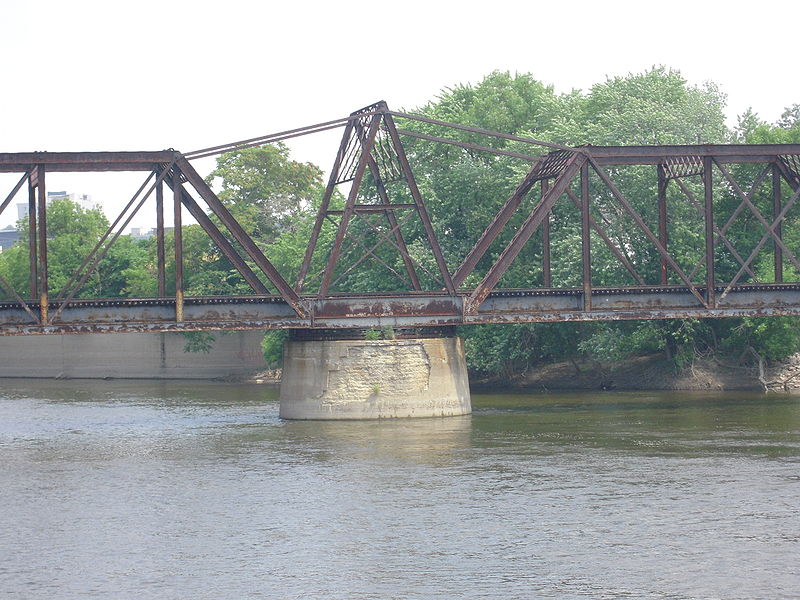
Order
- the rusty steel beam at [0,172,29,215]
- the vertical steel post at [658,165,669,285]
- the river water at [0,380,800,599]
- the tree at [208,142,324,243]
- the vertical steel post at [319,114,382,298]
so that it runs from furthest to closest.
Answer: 1. the tree at [208,142,324,243]
2. the vertical steel post at [658,165,669,285]
3. the vertical steel post at [319,114,382,298]
4. the rusty steel beam at [0,172,29,215]
5. the river water at [0,380,800,599]

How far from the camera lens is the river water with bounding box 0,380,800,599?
22.5 meters

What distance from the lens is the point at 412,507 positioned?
28906mm

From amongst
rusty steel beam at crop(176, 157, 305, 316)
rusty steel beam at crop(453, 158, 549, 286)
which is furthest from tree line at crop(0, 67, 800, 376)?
rusty steel beam at crop(176, 157, 305, 316)

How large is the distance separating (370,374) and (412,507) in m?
14.8

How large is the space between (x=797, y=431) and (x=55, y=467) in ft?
70.1

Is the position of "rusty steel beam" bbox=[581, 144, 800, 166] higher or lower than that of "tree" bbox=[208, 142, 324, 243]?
lower

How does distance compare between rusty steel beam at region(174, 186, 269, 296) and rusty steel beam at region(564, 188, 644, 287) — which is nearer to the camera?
rusty steel beam at region(174, 186, 269, 296)

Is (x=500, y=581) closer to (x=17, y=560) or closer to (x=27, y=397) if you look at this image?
(x=17, y=560)

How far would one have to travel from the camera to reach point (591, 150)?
145ft

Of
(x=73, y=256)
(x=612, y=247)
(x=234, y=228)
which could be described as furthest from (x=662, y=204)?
(x=73, y=256)

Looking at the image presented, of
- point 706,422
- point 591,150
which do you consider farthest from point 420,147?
point 706,422

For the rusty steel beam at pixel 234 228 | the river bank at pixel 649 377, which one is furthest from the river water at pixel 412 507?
the river bank at pixel 649 377

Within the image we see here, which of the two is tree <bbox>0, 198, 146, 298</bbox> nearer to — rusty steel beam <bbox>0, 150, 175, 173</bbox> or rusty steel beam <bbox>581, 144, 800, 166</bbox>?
rusty steel beam <bbox>0, 150, 175, 173</bbox>

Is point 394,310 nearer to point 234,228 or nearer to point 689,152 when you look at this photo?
point 234,228
